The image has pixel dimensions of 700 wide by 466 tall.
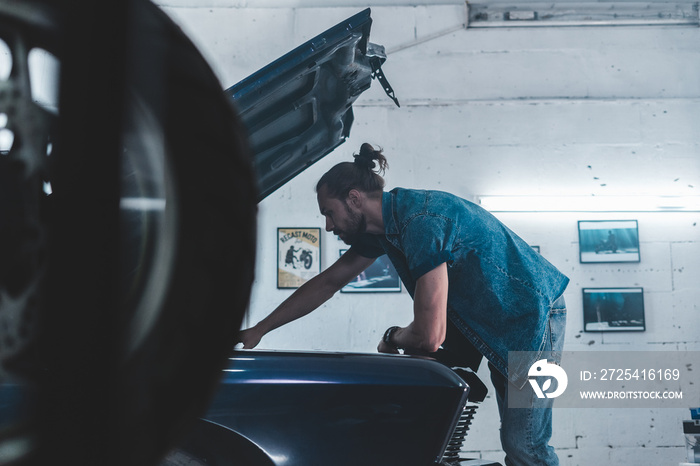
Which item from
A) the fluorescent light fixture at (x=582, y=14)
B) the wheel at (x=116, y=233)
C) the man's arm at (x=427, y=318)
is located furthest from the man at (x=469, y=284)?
the fluorescent light fixture at (x=582, y=14)

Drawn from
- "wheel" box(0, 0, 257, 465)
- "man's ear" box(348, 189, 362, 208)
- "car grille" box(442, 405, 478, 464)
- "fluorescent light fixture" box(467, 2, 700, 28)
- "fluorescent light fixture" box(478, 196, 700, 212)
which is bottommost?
"car grille" box(442, 405, 478, 464)

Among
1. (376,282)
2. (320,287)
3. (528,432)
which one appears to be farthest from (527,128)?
(528,432)

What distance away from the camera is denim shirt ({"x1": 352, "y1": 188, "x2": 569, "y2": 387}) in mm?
1738

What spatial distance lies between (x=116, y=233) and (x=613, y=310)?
4.18 m

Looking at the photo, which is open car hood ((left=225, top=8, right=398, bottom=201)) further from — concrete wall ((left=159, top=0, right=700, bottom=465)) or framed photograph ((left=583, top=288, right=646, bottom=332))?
framed photograph ((left=583, top=288, right=646, bottom=332))

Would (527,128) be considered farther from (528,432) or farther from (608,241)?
(528,432)

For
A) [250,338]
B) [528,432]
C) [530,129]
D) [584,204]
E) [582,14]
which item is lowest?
[528,432]

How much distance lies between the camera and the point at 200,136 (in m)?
0.35

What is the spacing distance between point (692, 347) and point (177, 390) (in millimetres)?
4413

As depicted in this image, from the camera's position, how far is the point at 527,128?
166 inches

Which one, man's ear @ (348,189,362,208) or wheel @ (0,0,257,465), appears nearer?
wheel @ (0,0,257,465)

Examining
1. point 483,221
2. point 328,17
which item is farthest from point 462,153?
point 483,221

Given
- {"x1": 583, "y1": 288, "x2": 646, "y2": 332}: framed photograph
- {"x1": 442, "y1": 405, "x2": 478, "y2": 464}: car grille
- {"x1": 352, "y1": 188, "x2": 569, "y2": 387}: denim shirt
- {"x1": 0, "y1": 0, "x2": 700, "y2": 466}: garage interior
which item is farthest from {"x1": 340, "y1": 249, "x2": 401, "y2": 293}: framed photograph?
{"x1": 442, "y1": 405, "x2": 478, "y2": 464}: car grille

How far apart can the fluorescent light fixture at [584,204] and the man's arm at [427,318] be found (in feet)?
8.44
